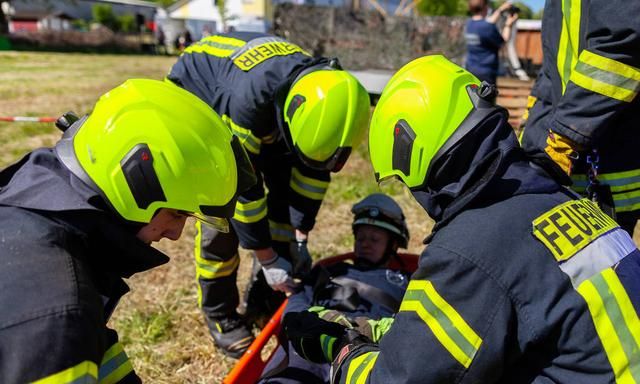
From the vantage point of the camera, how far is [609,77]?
94.3 inches

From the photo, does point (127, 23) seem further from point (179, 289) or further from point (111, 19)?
point (179, 289)

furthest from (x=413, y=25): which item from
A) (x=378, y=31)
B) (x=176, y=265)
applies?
(x=176, y=265)

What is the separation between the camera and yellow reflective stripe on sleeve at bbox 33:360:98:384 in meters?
1.25

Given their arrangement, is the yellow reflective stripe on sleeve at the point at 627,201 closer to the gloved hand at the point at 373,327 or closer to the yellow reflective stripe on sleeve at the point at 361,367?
the gloved hand at the point at 373,327

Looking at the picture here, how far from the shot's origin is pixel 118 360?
170cm

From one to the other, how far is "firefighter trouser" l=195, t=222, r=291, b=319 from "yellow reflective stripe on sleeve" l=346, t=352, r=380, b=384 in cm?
147

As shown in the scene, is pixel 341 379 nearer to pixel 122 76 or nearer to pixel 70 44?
pixel 122 76

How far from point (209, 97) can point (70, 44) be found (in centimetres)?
3409

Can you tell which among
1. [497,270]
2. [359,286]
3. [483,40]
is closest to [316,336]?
[359,286]

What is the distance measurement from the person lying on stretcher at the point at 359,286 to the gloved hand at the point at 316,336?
0.16 metres

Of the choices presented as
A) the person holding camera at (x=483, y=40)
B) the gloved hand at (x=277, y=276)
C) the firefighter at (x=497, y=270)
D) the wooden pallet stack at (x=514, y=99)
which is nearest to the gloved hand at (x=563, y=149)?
the firefighter at (x=497, y=270)

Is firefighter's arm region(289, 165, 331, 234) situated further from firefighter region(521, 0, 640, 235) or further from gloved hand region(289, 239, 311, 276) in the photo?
firefighter region(521, 0, 640, 235)

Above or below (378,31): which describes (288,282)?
below

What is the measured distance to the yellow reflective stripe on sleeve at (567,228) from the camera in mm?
1575
